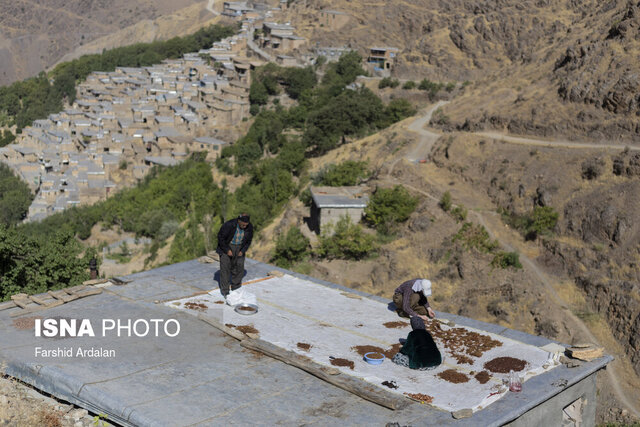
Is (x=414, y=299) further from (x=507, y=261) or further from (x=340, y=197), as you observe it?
(x=340, y=197)

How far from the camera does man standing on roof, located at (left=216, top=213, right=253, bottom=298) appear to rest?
841 cm

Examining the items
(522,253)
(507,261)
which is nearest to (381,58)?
(522,253)

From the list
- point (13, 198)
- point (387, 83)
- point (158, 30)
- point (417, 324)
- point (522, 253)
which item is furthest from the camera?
point (158, 30)

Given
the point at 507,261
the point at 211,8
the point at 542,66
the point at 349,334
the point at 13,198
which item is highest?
the point at 211,8

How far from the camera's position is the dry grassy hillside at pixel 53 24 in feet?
349

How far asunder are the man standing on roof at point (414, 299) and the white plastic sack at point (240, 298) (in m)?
1.74

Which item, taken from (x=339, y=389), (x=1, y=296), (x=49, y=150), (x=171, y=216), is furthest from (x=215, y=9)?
(x=339, y=389)

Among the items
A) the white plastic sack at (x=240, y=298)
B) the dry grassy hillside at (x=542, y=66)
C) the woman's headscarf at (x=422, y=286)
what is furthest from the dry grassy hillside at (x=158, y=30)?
the woman's headscarf at (x=422, y=286)

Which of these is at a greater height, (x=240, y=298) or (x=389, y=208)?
(x=240, y=298)

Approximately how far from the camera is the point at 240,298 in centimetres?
800

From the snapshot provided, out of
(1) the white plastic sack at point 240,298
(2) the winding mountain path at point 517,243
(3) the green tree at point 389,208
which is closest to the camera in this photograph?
(1) the white plastic sack at point 240,298

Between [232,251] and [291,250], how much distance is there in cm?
890

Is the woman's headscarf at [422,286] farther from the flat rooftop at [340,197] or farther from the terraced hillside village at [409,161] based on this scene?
the flat rooftop at [340,197]

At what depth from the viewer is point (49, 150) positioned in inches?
1866
